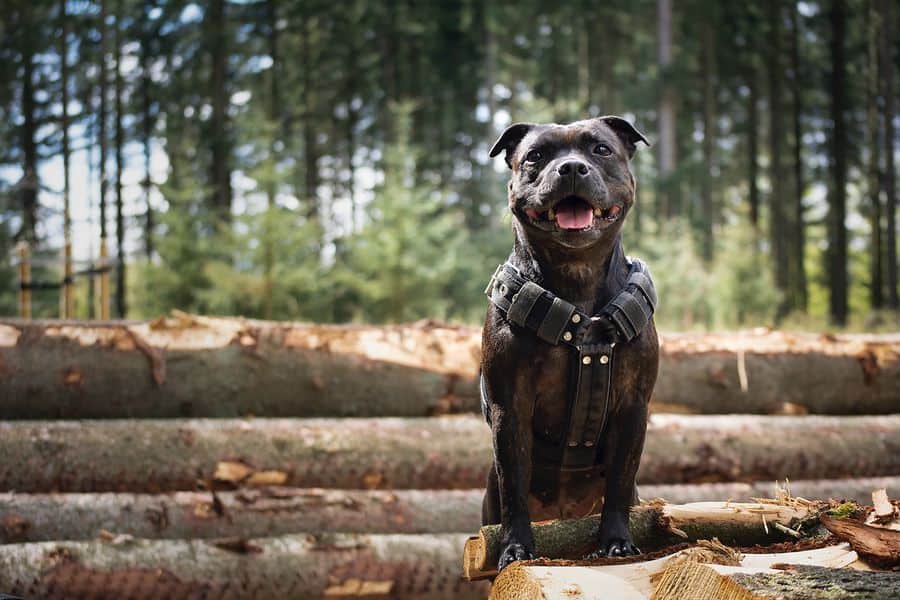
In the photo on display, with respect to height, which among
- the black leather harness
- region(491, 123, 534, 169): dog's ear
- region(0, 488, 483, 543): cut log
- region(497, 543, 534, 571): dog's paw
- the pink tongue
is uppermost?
region(491, 123, 534, 169): dog's ear

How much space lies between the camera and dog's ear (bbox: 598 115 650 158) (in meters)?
2.69

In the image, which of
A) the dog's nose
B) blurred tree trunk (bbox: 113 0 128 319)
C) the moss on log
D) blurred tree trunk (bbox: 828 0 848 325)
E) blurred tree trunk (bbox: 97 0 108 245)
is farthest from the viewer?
blurred tree trunk (bbox: 97 0 108 245)

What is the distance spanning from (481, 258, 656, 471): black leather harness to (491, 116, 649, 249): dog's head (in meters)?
0.19

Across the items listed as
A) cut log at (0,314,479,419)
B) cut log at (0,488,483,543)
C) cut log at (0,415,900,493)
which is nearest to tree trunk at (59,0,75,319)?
cut log at (0,314,479,419)

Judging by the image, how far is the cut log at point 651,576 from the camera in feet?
6.94

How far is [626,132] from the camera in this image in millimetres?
2742

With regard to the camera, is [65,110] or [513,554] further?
[65,110]

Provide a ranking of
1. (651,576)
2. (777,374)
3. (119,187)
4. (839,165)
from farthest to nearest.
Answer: (119,187) → (839,165) → (777,374) → (651,576)

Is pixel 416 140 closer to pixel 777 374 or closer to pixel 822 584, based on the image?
pixel 777 374

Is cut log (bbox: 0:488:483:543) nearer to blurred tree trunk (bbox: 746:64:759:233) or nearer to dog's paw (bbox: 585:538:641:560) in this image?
dog's paw (bbox: 585:538:641:560)

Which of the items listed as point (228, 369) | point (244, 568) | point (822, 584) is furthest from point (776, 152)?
point (822, 584)

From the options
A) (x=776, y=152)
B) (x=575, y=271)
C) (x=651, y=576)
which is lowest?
(x=651, y=576)

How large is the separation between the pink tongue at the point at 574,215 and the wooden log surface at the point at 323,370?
10.4 feet

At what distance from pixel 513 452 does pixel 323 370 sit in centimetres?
303
